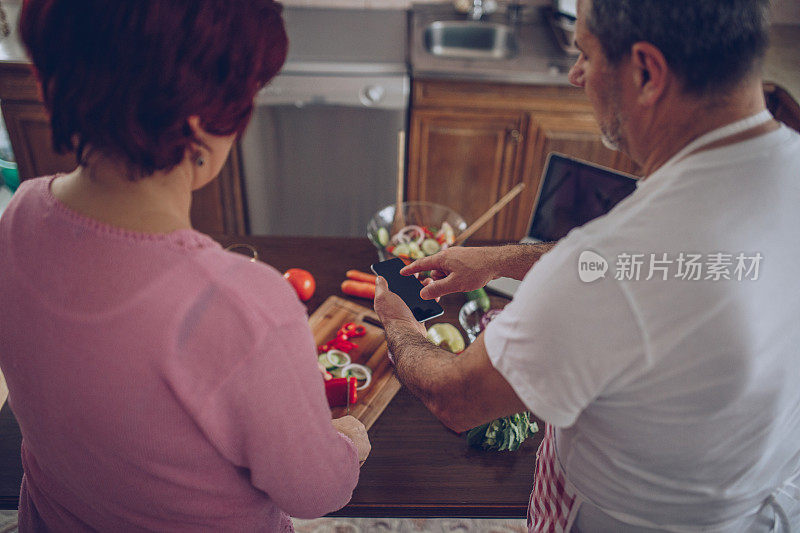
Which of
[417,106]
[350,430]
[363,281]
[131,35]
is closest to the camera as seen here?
[131,35]

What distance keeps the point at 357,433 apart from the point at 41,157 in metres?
2.47

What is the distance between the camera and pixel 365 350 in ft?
4.39

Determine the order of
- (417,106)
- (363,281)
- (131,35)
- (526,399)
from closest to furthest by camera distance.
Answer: (131,35) → (526,399) → (363,281) → (417,106)

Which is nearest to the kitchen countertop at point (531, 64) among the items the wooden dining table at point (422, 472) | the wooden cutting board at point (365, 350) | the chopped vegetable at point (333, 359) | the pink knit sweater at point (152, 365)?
the wooden cutting board at point (365, 350)

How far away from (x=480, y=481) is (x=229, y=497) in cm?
45

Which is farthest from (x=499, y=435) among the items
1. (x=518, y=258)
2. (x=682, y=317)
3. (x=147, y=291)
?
(x=147, y=291)

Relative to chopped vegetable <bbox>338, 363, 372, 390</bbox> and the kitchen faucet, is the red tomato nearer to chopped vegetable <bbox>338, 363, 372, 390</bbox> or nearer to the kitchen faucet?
chopped vegetable <bbox>338, 363, 372, 390</bbox>

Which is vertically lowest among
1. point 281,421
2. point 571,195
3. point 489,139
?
point 489,139

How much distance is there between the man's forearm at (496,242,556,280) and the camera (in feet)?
4.06

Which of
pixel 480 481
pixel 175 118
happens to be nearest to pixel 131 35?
pixel 175 118

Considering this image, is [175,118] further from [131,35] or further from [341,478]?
[341,478]

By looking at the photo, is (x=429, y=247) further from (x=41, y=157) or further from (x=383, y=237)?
(x=41, y=157)

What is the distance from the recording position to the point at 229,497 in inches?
31.2

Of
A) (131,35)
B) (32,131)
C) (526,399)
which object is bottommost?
(32,131)
